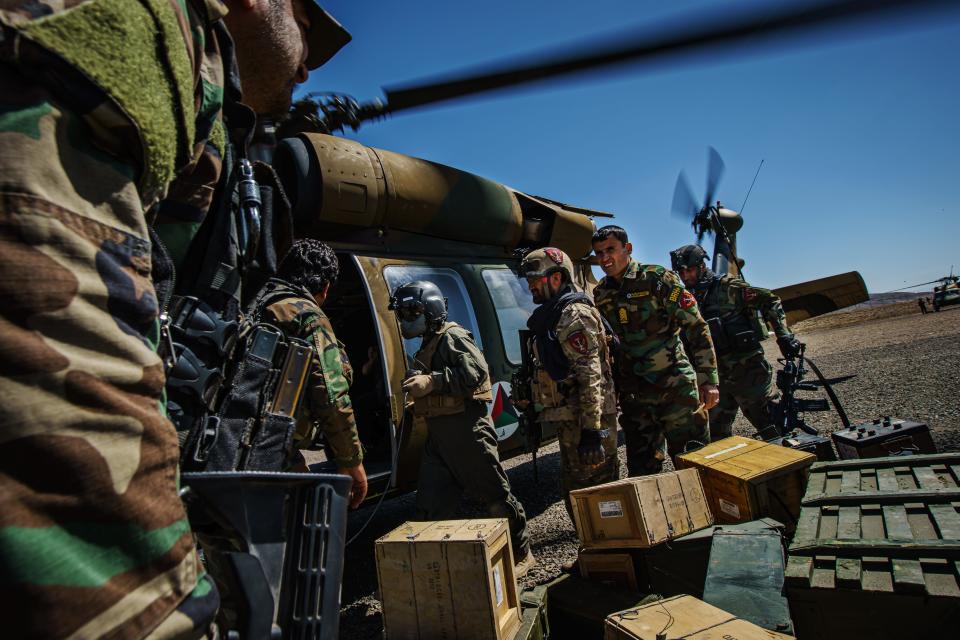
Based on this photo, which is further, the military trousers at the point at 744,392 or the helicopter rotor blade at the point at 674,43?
the military trousers at the point at 744,392

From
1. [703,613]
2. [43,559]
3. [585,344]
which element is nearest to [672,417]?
[585,344]

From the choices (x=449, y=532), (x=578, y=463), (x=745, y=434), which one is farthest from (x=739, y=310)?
(x=449, y=532)

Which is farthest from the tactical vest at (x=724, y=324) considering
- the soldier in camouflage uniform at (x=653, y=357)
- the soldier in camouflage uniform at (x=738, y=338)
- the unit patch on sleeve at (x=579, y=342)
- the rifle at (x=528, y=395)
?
the unit patch on sleeve at (x=579, y=342)

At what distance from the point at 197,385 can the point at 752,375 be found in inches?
218

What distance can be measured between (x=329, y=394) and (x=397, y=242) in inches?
78.2

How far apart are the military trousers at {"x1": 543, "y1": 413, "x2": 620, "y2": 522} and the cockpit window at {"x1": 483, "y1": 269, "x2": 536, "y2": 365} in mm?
1255

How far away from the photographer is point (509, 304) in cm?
495

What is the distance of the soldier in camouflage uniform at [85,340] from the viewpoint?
429 mm

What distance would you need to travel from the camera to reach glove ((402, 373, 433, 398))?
11.1 ft

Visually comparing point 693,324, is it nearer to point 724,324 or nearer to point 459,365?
point 724,324

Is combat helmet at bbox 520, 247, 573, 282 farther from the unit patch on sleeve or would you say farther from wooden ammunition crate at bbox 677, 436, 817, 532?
wooden ammunition crate at bbox 677, 436, 817, 532

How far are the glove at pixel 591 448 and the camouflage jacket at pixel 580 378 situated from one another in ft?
0.18

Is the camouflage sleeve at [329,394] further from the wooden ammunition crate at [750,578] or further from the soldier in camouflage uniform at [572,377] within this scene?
the wooden ammunition crate at [750,578]

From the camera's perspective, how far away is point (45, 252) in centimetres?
47
